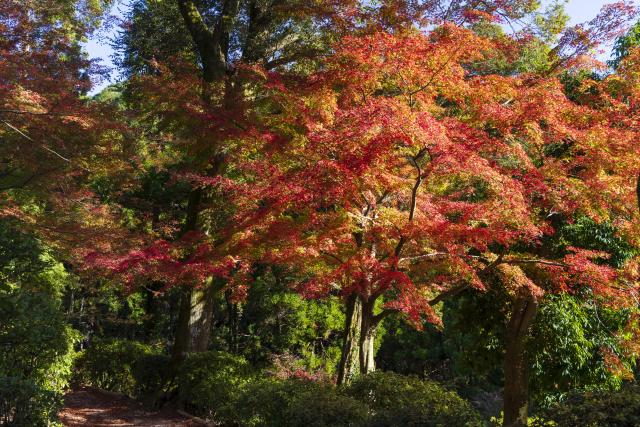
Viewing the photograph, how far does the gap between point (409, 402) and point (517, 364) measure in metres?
4.62

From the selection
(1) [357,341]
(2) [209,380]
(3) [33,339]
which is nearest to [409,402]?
(1) [357,341]

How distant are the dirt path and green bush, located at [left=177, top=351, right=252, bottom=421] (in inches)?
13.4

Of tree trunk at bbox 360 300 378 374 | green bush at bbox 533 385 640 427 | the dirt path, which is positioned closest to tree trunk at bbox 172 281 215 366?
the dirt path

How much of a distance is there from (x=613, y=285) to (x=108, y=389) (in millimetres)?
9531

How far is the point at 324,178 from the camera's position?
6004mm

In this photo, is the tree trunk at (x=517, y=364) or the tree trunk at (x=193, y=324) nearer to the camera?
the tree trunk at (x=517, y=364)

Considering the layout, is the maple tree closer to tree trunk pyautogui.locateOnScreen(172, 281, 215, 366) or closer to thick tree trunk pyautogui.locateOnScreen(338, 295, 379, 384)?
thick tree trunk pyautogui.locateOnScreen(338, 295, 379, 384)

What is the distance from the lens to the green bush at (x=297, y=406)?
504cm

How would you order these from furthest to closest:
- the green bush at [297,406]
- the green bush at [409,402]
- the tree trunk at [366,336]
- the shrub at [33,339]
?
Answer: the tree trunk at [366,336], the shrub at [33,339], the green bush at [297,406], the green bush at [409,402]

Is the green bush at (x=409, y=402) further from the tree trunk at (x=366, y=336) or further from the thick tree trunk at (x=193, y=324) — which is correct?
the thick tree trunk at (x=193, y=324)

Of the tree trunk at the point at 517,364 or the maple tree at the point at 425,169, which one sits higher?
the maple tree at the point at 425,169

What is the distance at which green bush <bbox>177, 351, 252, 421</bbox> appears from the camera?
27.9 ft

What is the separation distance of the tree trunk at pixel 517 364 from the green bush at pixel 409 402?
11.4 feet

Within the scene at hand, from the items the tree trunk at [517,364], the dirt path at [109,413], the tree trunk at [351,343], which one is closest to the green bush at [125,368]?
the dirt path at [109,413]
